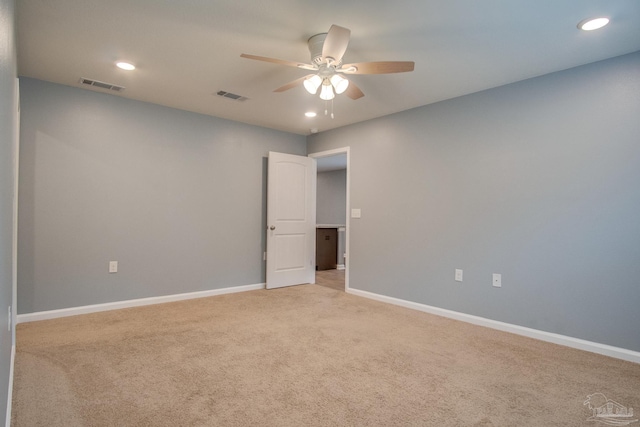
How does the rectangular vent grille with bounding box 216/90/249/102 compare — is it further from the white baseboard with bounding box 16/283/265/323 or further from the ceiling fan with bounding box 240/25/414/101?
the white baseboard with bounding box 16/283/265/323

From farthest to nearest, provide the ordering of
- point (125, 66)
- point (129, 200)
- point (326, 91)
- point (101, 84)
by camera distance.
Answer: point (129, 200)
point (101, 84)
point (125, 66)
point (326, 91)

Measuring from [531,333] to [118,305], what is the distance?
13.7 feet

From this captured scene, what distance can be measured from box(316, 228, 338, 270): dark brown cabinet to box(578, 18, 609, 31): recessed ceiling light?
5061 millimetres

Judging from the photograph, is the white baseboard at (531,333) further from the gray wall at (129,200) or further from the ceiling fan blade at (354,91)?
the ceiling fan blade at (354,91)

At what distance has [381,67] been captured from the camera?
233cm

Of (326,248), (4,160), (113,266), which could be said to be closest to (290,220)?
(326,248)

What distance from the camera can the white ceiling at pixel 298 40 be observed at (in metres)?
2.14

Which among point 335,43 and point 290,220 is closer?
point 335,43

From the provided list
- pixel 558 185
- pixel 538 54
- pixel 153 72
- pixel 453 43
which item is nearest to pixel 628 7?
pixel 538 54

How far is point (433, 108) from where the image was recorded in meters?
3.87

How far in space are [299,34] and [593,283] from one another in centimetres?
301

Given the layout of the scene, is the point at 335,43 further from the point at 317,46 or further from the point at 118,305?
the point at 118,305

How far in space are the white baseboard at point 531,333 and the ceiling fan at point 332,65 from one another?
2485mm

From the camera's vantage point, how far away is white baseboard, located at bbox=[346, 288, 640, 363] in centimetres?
262
